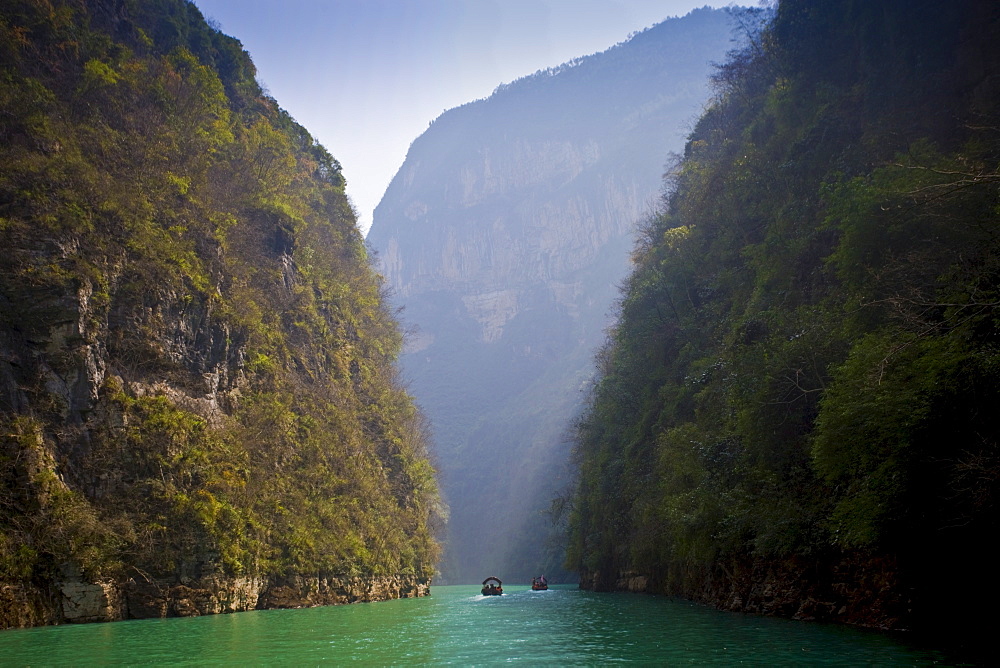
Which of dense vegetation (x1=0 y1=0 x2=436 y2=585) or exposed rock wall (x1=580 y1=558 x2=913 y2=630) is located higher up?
dense vegetation (x1=0 y1=0 x2=436 y2=585)

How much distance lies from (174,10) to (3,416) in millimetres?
37621

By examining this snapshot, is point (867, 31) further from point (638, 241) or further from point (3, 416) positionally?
point (3, 416)

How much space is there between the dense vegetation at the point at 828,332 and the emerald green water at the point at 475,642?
2.38 metres

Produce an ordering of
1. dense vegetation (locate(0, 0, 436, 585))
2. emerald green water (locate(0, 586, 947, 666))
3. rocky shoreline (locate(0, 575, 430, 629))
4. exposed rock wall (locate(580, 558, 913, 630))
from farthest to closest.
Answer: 1. dense vegetation (locate(0, 0, 436, 585))
2. rocky shoreline (locate(0, 575, 430, 629))
3. exposed rock wall (locate(580, 558, 913, 630))
4. emerald green water (locate(0, 586, 947, 666))

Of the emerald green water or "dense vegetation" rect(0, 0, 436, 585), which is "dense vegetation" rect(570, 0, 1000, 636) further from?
"dense vegetation" rect(0, 0, 436, 585)

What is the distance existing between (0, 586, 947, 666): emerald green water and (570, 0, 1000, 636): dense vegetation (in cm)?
238

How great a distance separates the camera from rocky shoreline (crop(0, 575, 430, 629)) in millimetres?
21062

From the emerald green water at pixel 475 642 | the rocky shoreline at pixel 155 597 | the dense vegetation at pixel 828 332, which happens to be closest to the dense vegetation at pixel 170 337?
the rocky shoreline at pixel 155 597

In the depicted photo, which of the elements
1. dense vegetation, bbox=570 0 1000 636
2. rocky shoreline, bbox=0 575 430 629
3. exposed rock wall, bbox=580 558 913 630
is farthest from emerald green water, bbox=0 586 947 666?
dense vegetation, bbox=570 0 1000 636

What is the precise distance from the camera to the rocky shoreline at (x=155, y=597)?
21.1 m

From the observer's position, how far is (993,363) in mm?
10617

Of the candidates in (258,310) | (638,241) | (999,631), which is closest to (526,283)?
(638,241)

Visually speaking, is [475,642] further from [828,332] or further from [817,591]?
[828,332]

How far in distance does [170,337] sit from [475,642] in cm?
2123
